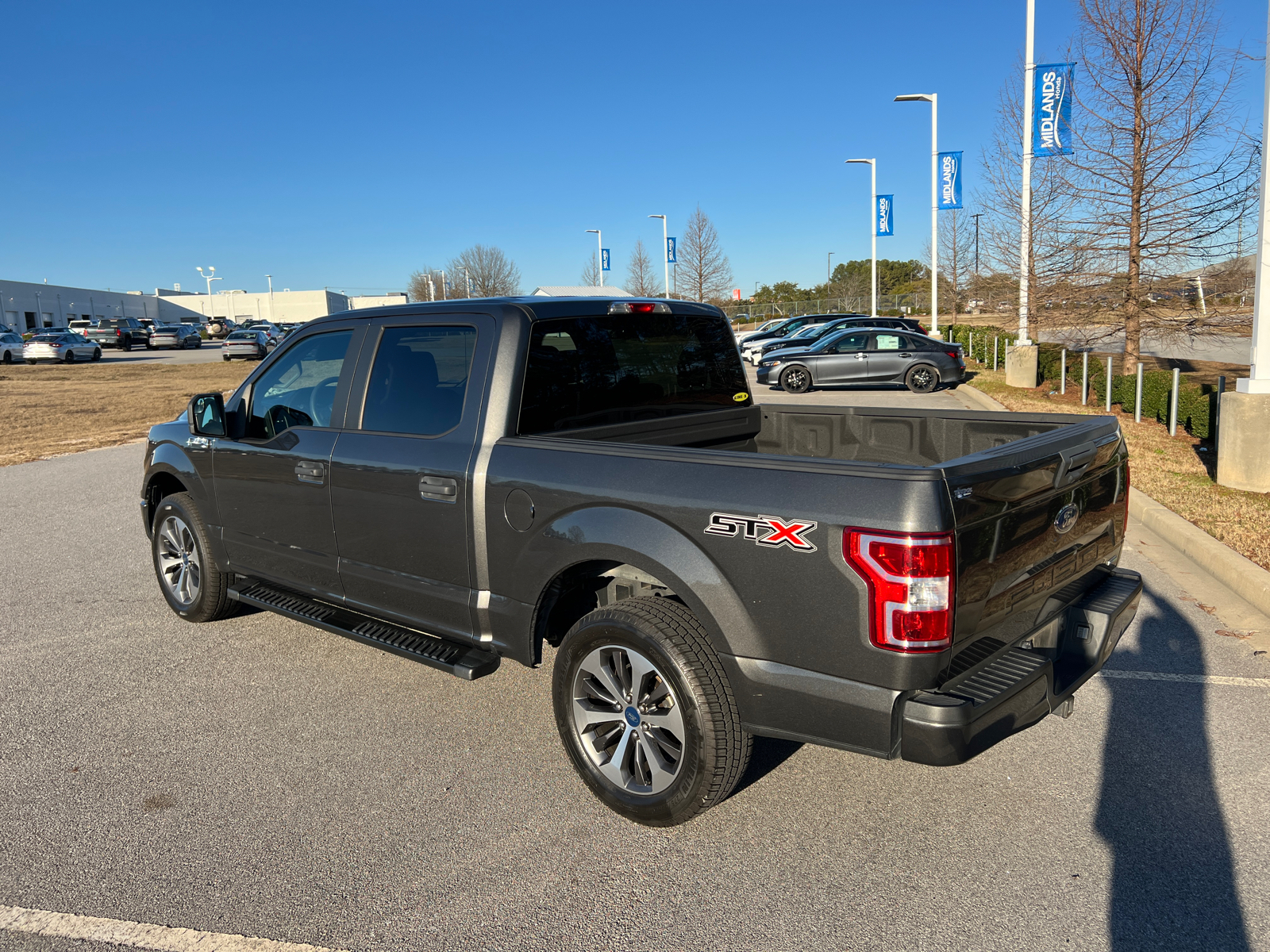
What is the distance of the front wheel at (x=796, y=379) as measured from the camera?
22422mm

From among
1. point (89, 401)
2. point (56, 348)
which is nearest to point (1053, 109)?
point (89, 401)

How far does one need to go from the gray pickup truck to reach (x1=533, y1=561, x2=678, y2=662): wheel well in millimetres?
15

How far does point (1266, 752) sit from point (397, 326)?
13.7 feet

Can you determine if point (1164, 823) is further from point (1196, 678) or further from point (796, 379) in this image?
point (796, 379)

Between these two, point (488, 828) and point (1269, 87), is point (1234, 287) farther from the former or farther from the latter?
→ point (488, 828)

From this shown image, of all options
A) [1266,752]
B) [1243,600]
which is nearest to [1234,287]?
[1243,600]

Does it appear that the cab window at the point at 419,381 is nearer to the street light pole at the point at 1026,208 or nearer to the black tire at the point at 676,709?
the black tire at the point at 676,709

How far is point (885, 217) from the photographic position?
3934cm

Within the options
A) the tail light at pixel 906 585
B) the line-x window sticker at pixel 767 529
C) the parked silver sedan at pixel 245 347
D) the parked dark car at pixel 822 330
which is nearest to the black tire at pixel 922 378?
the parked dark car at pixel 822 330

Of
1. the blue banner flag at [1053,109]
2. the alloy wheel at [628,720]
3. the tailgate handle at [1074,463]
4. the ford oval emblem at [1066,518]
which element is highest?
the blue banner flag at [1053,109]

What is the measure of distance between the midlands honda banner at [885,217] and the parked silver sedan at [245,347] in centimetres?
2859

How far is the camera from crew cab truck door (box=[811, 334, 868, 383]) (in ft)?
71.5

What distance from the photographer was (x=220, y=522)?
527 cm

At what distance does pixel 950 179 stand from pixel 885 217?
9030mm
